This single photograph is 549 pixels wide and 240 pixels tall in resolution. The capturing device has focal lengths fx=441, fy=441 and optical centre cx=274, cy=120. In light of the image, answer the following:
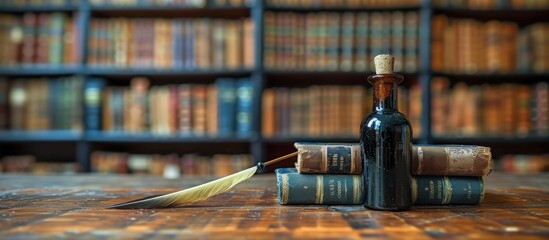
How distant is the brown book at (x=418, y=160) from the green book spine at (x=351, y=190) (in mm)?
12

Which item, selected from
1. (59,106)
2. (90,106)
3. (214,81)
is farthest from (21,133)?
(214,81)

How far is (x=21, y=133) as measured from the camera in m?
2.10

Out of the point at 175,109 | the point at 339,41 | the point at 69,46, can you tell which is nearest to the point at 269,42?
the point at 339,41

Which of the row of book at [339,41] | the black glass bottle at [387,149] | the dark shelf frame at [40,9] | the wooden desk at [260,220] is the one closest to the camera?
the wooden desk at [260,220]

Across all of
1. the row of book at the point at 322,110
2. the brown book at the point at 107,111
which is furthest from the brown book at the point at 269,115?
the brown book at the point at 107,111

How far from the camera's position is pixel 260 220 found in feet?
1.97

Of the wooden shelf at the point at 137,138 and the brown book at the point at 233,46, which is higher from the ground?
the brown book at the point at 233,46

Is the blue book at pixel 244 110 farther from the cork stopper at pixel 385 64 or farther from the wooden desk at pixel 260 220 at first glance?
the cork stopper at pixel 385 64

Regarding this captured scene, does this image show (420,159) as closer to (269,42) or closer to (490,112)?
(269,42)

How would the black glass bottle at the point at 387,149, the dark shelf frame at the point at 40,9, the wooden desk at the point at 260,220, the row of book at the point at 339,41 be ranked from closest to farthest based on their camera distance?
the wooden desk at the point at 260,220, the black glass bottle at the point at 387,149, the row of book at the point at 339,41, the dark shelf frame at the point at 40,9

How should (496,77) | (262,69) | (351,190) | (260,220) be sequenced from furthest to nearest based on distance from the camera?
(496,77)
(262,69)
(351,190)
(260,220)

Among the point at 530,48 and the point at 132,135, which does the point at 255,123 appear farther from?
the point at 530,48

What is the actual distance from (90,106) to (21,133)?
357 mm

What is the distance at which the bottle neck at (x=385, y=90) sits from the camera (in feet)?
2.15
